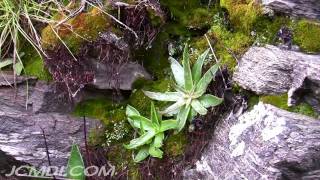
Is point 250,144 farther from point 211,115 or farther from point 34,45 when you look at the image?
point 34,45

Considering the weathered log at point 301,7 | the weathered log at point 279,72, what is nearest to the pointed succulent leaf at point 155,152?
the weathered log at point 279,72

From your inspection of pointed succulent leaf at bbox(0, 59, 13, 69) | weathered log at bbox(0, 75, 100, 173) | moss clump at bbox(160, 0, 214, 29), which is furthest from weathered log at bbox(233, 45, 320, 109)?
pointed succulent leaf at bbox(0, 59, 13, 69)

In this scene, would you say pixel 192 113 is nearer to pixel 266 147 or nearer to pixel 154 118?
pixel 154 118

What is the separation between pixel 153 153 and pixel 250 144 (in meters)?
0.71

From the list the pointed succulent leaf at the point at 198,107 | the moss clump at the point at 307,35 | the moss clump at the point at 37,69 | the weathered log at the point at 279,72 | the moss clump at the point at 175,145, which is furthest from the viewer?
the moss clump at the point at 37,69

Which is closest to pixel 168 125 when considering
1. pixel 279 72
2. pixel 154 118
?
pixel 154 118

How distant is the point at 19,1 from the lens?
3.79 meters

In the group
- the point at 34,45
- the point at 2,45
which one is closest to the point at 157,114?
the point at 34,45

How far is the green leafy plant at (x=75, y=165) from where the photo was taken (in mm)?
3524

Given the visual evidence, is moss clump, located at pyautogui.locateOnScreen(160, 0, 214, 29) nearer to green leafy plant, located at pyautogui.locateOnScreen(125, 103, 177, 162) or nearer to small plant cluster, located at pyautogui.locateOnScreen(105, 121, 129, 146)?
green leafy plant, located at pyautogui.locateOnScreen(125, 103, 177, 162)

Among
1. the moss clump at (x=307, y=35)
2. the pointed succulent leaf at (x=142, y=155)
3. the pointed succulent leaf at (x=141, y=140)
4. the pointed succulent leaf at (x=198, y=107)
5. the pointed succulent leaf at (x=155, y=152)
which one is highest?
the moss clump at (x=307, y=35)

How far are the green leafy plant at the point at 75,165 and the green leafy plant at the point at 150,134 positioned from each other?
1.33ft

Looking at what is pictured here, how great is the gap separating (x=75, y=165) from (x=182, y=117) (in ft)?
2.96

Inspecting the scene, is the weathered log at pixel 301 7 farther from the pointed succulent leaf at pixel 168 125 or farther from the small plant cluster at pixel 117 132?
the small plant cluster at pixel 117 132
